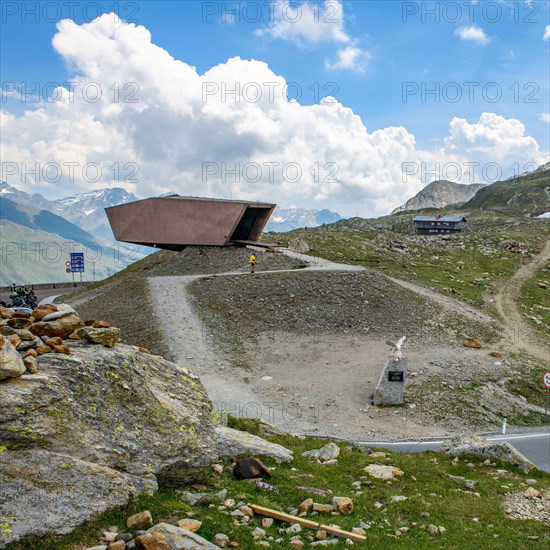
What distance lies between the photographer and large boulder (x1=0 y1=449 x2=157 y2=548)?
6633mm

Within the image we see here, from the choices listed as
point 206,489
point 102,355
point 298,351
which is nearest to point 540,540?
point 206,489

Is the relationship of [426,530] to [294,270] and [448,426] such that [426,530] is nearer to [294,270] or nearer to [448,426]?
[448,426]

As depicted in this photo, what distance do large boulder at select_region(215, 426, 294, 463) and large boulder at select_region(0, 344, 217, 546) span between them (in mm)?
846

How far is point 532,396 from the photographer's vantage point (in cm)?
2355

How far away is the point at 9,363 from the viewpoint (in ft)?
23.9

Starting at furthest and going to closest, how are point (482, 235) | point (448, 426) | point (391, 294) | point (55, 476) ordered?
1. point (482, 235)
2. point (391, 294)
3. point (448, 426)
4. point (55, 476)

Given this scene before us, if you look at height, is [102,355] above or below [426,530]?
above

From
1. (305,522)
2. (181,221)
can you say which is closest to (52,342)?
(305,522)

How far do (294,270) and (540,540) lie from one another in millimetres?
30128

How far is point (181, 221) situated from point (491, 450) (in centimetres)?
3819

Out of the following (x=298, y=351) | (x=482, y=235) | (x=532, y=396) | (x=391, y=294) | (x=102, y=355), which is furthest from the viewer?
(x=482, y=235)

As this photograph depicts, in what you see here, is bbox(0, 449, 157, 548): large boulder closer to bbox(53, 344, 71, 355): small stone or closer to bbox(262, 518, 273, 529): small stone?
bbox(53, 344, 71, 355): small stone

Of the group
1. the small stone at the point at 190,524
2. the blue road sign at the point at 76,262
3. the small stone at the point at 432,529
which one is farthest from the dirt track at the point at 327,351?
the blue road sign at the point at 76,262

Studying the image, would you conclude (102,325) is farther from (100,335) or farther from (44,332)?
(44,332)
